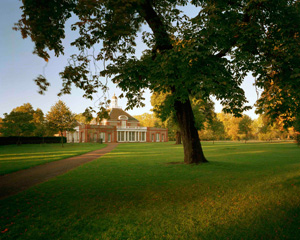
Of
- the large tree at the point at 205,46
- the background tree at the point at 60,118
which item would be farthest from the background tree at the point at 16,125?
the large tree at the point at 205,46

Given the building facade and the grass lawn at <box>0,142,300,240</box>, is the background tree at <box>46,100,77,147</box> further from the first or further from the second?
the grass lawn at <box>0,142,300,240</box>

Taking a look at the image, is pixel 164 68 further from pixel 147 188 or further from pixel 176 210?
pixel 176 210

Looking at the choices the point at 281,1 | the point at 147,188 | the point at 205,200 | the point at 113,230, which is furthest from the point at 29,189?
the point at 281,1

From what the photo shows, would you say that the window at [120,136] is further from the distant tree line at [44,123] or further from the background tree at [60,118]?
the background tree at [60,118]

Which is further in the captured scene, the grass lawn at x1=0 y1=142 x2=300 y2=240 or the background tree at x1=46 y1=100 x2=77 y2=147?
the background tree at x1=46 y1=100 x2=77 y2=147

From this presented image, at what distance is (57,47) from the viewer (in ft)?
26.1

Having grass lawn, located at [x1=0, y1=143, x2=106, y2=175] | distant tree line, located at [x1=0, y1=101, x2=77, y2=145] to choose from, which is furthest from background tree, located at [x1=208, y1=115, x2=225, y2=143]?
distant tree line, located at [x1=0, y1=101, x2=77, y2=145]

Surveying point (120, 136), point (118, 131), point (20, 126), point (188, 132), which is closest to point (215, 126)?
point (188, 132)

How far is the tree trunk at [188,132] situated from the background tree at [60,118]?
27.2 m

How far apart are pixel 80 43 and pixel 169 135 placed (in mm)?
72244

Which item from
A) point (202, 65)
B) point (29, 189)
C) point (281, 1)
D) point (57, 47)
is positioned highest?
point (281, 1)

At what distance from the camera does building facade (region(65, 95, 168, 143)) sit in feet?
209

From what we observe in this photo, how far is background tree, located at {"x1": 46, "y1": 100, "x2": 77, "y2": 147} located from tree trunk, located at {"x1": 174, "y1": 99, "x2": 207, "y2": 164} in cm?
2724

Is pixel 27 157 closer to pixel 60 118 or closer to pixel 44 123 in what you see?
pixel 60 118
